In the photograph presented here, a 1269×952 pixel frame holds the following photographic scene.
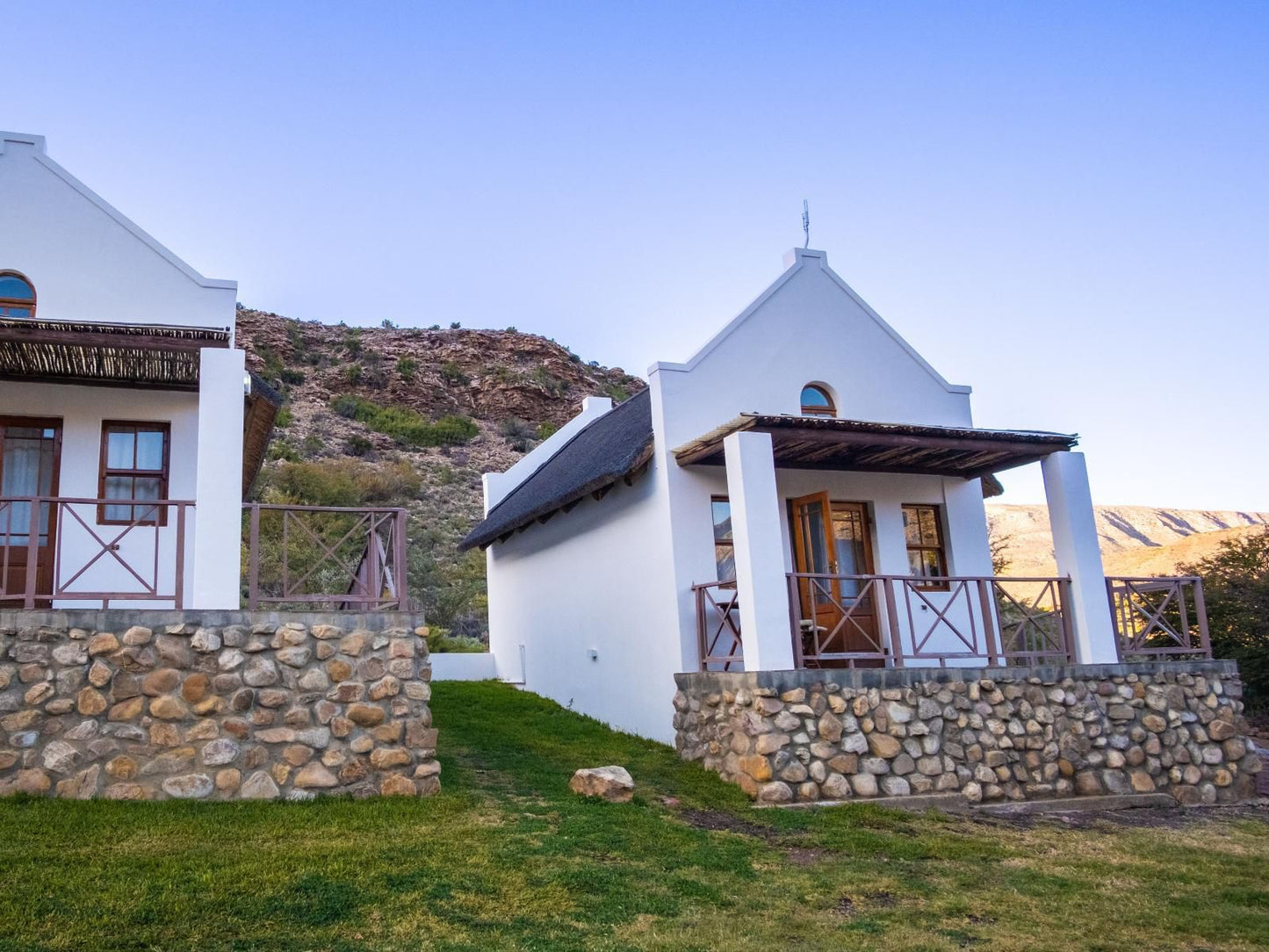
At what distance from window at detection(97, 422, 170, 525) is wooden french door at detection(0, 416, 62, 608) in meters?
0.47

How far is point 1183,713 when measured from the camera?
36.3 feet

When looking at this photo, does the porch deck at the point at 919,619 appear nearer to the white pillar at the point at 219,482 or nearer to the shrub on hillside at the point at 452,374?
the white pillar at the point at 219,482

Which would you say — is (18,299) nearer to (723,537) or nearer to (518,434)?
(723,537)

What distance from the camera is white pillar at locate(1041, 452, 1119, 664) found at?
11.3 metres

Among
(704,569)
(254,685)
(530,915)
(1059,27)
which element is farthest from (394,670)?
(1059,27)

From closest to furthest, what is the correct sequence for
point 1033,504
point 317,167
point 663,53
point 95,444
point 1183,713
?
1. point 95,444
2. point 1183,713
3. point 663,53
4. point 317,167
5. point 1033,504

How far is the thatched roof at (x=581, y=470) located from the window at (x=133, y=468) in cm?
485

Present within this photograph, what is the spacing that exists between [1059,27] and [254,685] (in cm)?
1180

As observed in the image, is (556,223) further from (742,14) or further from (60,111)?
(60,111)

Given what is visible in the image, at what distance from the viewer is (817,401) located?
42.0 ft

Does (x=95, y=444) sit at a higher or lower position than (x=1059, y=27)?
lower

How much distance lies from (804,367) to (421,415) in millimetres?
34198

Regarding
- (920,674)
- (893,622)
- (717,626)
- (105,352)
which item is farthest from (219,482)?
(920,674)

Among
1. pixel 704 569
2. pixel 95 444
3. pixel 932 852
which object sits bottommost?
pixel 932 852
